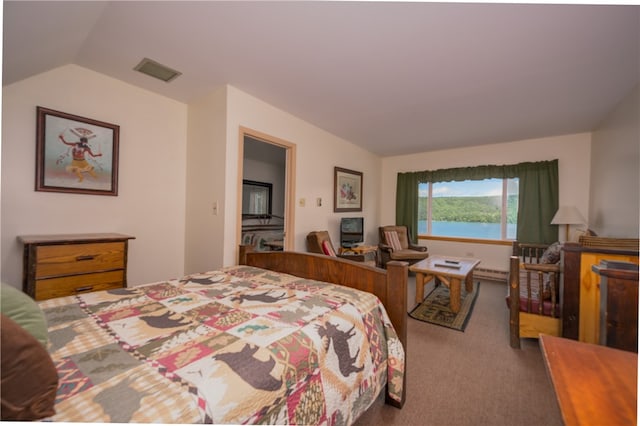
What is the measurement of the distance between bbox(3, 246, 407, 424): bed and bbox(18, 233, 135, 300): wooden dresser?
893 millimetres

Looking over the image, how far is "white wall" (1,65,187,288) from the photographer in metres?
2.00

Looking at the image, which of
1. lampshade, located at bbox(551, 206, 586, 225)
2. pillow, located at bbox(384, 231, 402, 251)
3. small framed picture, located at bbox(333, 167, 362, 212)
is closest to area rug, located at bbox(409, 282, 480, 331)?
pillow, located at bbox(384, 231, 402, 251)

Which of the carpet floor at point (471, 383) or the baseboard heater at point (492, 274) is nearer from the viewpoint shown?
the carpet floor at point (471, 383)

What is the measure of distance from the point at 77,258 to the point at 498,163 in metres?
5.83

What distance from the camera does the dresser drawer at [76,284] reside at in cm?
183

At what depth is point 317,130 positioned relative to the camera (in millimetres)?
3873

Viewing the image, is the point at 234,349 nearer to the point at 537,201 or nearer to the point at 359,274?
the point at 359,274

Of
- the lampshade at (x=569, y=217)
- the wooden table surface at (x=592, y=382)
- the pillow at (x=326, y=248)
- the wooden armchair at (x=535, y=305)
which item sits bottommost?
the wooden armchair at (x=535, y=305)

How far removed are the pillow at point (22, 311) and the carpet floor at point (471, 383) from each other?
1472mm

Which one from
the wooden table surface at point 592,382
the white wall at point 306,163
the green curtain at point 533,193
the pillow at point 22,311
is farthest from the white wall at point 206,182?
the green curtain at point 533,193

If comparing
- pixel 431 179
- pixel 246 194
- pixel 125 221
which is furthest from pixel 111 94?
pixel 431 179

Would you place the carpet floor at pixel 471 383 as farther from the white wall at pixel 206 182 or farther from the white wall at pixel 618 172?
the white wall at pixel 206 182

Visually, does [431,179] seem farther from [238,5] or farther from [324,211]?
[238,5]

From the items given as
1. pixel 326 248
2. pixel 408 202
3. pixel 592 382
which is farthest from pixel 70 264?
pixel 408 202
